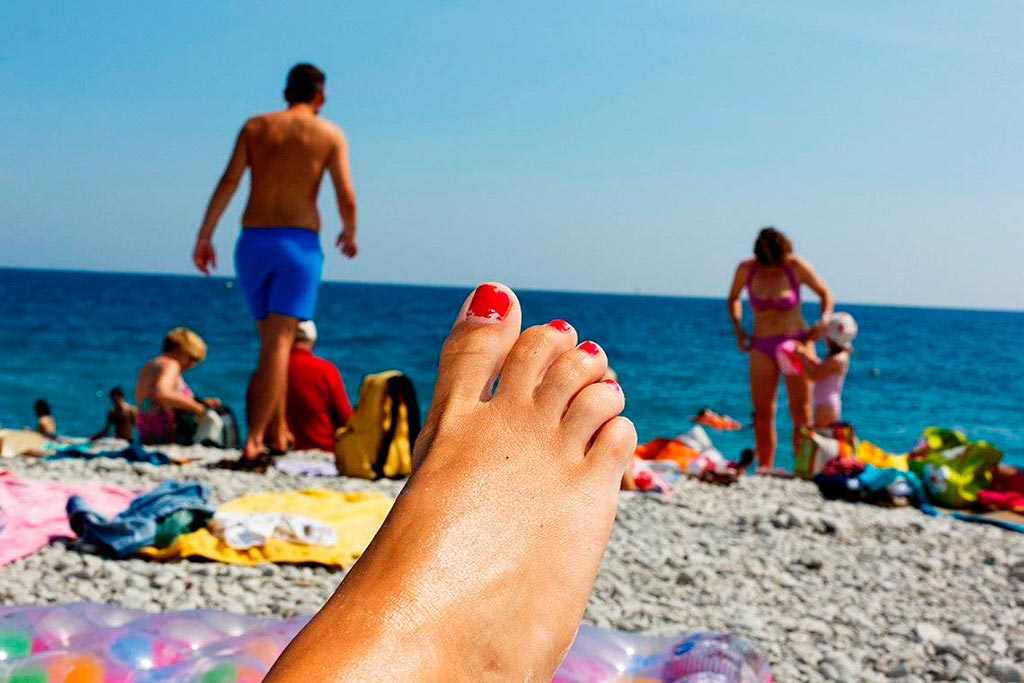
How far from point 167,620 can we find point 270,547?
37.3 inches

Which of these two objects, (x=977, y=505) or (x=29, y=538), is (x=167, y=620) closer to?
(x=29, y=538)

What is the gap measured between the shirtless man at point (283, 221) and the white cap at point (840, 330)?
282 centimetres

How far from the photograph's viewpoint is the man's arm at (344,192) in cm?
468

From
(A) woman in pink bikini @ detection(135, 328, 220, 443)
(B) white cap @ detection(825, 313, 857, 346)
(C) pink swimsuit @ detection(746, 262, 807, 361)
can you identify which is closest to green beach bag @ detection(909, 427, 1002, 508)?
(B) white cap @ detection(825, 313, 857, 346)

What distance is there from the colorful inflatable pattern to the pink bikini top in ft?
13.5

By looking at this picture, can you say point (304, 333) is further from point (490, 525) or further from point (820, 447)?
point (490, 525)

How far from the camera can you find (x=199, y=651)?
71.4 inches

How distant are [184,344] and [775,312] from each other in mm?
3637

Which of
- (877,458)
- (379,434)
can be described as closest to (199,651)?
(379,434)

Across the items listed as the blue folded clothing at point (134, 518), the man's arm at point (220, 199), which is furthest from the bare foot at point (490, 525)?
the man's arm at point (220, 199)

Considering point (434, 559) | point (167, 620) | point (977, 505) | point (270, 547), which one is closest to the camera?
point (434, 559)

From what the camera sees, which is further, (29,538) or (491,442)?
(29,538)

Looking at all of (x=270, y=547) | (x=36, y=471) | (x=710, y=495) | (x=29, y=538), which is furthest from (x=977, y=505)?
(x=36, y=471)

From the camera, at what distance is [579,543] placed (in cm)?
156
